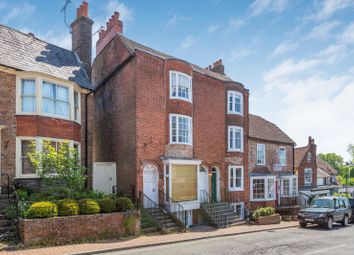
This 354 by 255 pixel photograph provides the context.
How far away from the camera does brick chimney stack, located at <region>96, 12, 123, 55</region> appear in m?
25.7

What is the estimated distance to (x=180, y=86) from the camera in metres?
23.7

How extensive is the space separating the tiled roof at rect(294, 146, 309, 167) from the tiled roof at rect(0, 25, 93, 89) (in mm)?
28507

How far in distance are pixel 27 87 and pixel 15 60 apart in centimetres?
159

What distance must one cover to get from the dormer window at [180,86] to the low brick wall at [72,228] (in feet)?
31.6

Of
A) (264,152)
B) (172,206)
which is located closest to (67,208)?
(172,206)

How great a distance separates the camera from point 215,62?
34.2 metres

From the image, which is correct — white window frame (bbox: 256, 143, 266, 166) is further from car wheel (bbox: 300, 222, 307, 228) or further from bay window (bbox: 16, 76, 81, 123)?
bay window (bbox: 16, 76, 81, 123)

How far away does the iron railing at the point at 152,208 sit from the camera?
62.6 feet

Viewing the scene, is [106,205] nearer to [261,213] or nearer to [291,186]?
[261,213]

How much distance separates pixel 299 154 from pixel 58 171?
3369 centimetres

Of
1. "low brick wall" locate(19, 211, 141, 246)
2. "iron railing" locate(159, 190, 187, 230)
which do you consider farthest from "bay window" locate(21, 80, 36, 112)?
"iron railing" locate(159, 190, 187, 230)

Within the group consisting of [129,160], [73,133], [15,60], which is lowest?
[129,160]

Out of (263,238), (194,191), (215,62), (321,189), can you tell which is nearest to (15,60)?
(194,191)

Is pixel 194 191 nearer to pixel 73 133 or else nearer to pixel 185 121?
pixel 185 121
